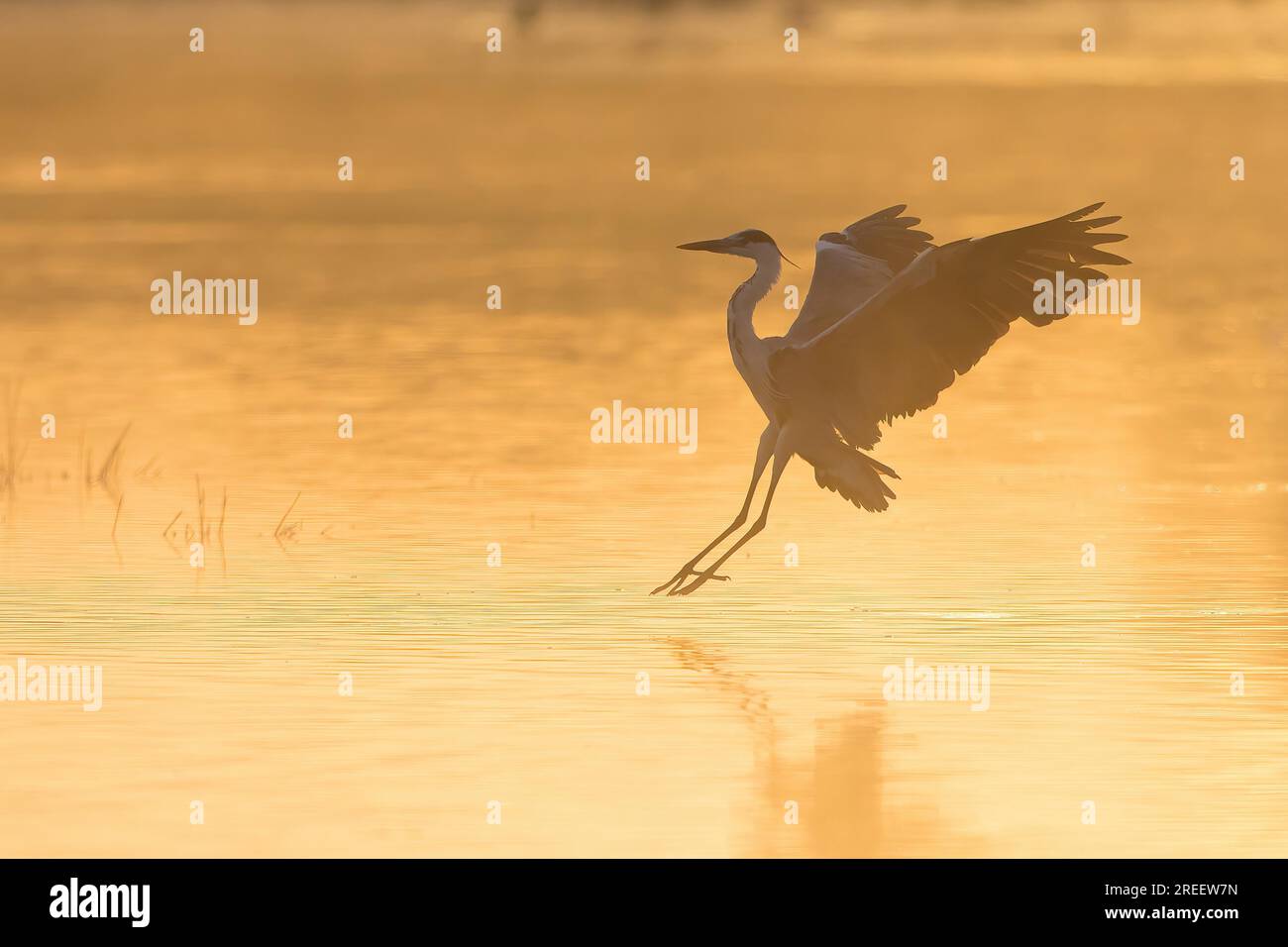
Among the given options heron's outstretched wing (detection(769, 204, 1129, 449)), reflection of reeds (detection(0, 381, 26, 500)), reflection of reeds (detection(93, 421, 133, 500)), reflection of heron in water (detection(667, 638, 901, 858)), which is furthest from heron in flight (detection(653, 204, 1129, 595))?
reflection of reeds (detection(0, 381, 26, 500))

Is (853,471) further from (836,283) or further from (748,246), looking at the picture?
(748,246)

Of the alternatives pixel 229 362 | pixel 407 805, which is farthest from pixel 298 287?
pixel 407 805

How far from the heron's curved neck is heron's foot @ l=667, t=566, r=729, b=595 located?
1.37 metres

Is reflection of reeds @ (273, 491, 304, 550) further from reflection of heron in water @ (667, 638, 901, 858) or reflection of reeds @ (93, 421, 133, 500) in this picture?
reflection of heron in water @ (667, 638, 901, 858)

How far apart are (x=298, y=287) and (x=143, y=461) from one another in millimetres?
14407

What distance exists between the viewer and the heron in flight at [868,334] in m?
13.5

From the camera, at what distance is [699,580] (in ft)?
45.0

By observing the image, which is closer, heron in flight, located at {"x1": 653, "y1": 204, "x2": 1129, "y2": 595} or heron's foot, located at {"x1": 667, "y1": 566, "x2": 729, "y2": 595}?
heron in flight, located at {"x1": 653, "y1": 204, "x2": 1129, "y2": 595}

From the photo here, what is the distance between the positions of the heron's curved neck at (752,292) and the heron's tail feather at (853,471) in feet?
2.47

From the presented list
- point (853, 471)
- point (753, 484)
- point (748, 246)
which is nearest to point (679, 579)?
point (753, 484)

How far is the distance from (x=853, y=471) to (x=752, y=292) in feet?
3.70

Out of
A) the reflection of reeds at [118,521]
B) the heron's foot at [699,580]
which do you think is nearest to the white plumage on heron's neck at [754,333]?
the heron's foot at [699,580]

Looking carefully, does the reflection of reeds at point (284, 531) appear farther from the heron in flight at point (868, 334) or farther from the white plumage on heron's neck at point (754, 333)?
the white plumage on heron's neck at point (754, 333)

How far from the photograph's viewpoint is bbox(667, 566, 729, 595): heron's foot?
535 inches
